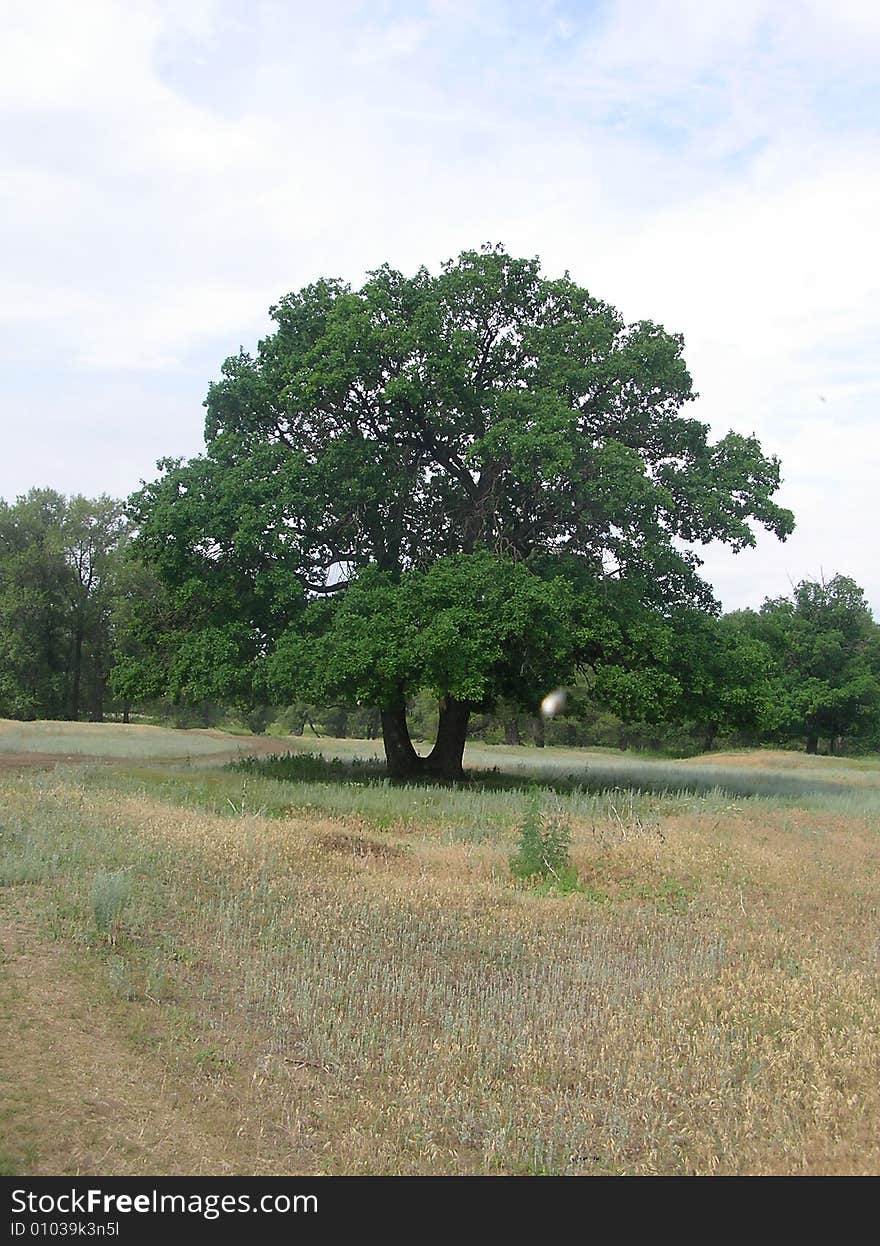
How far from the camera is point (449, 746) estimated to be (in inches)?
1053

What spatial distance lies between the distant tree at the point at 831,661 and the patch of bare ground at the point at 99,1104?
59.0 meters

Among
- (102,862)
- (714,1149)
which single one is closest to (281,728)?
(102,862)

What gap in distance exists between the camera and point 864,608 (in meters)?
68.1

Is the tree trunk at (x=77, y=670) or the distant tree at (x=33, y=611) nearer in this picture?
the distant tree at (x=33, y=611)

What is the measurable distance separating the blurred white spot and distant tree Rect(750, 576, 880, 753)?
38.4m

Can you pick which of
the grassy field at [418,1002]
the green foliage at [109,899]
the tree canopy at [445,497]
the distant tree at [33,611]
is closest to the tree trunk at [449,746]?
the tree canopy at [445,497]

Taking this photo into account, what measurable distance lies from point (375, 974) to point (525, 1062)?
2.00 meters

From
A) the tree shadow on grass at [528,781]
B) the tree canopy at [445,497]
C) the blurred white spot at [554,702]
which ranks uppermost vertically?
the tree canopy at [445,497]

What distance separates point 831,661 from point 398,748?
46858 millimetres

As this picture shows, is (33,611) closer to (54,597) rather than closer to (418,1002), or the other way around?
(54,597)

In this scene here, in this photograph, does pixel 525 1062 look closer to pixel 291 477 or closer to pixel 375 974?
pixel 375 974

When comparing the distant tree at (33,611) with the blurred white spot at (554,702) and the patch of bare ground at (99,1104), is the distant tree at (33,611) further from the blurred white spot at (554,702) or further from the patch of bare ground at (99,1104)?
the patch of bare ground at (99,1104)

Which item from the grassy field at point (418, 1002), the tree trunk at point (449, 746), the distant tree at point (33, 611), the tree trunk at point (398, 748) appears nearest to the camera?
the grassy field at point (418, 1002)

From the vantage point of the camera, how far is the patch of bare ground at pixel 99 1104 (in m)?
5.41
